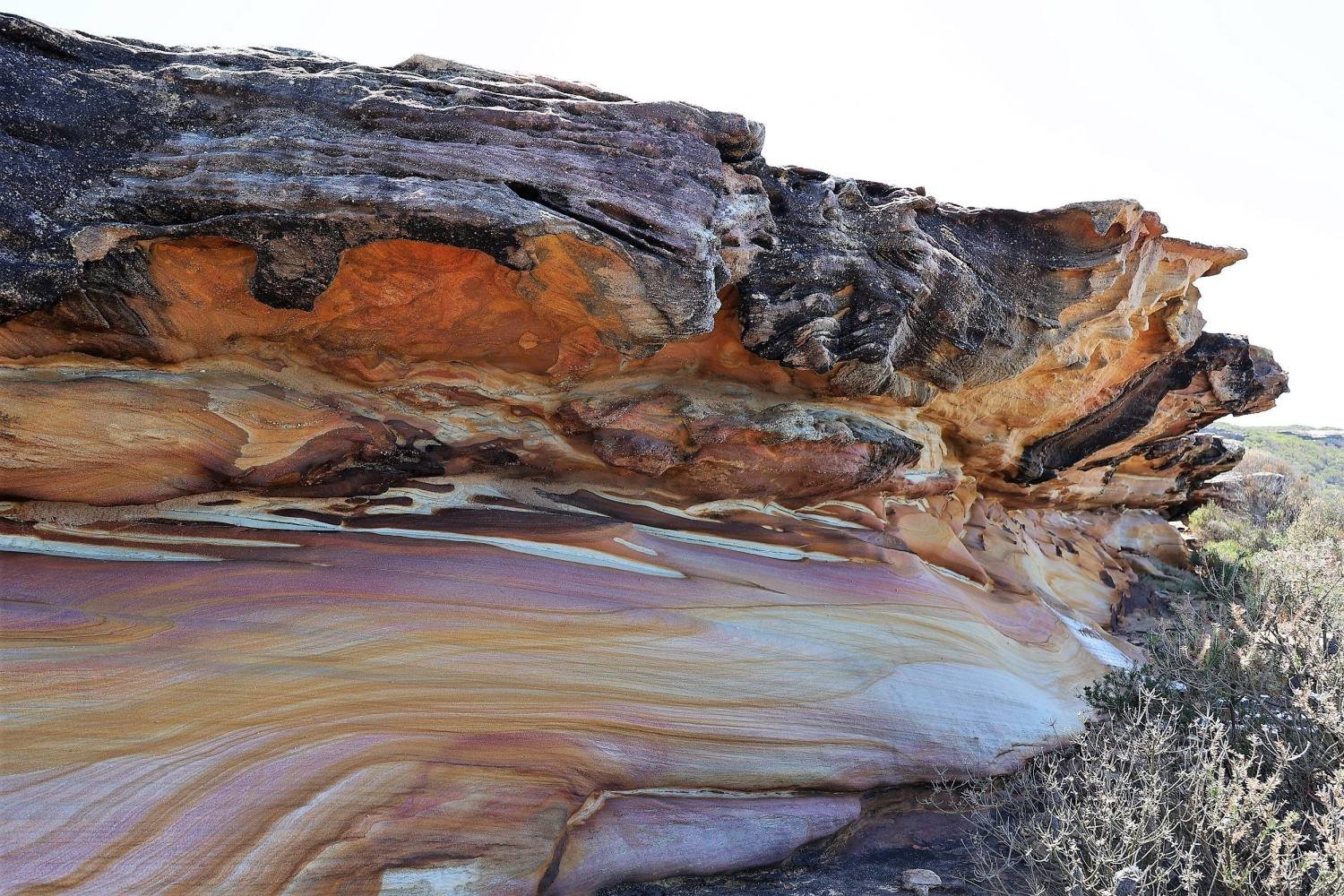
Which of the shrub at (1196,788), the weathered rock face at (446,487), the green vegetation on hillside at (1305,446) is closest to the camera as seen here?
the shrub at (1196,788)

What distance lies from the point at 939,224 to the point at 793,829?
4.40 meters

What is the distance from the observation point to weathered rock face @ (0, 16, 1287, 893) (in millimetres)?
3801

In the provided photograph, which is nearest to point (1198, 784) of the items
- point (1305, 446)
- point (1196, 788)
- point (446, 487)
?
point (1196, 788)

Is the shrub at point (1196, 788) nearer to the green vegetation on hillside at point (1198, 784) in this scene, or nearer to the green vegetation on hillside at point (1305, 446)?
the green vegetation on hillside at point (1198, 784)

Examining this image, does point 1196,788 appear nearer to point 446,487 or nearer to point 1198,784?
point 1198,784

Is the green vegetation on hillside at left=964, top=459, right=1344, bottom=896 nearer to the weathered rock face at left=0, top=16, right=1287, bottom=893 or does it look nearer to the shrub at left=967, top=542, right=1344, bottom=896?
the shrub at left=967, top=542, right=1344, bottom=896

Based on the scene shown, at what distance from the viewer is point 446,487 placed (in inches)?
196

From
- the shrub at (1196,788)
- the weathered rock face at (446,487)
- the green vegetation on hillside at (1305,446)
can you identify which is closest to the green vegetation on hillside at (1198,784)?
the shrub at (1196,788)

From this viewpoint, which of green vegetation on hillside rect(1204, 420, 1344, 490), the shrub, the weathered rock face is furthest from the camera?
green vegetation on hillside rect(1204, 420, 1344, 490)

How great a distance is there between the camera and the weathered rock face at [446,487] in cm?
380

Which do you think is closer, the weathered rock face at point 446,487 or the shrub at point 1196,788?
the shrub at point 1196,788

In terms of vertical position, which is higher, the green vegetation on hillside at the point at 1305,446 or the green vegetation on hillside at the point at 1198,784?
the green vegetation on hillside at the point at 1305,446

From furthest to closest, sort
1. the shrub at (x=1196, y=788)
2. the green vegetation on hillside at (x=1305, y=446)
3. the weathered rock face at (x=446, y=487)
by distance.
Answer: the green vegetation on hillside at (x=1305, y=446)
the weathered rock face at (x=446, y=487)
the shrub at (x=1196, y=788)

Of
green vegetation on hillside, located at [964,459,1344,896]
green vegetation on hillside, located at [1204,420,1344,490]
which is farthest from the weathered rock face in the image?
green vegetation on hillside, located at [1204,420,1344,490]
